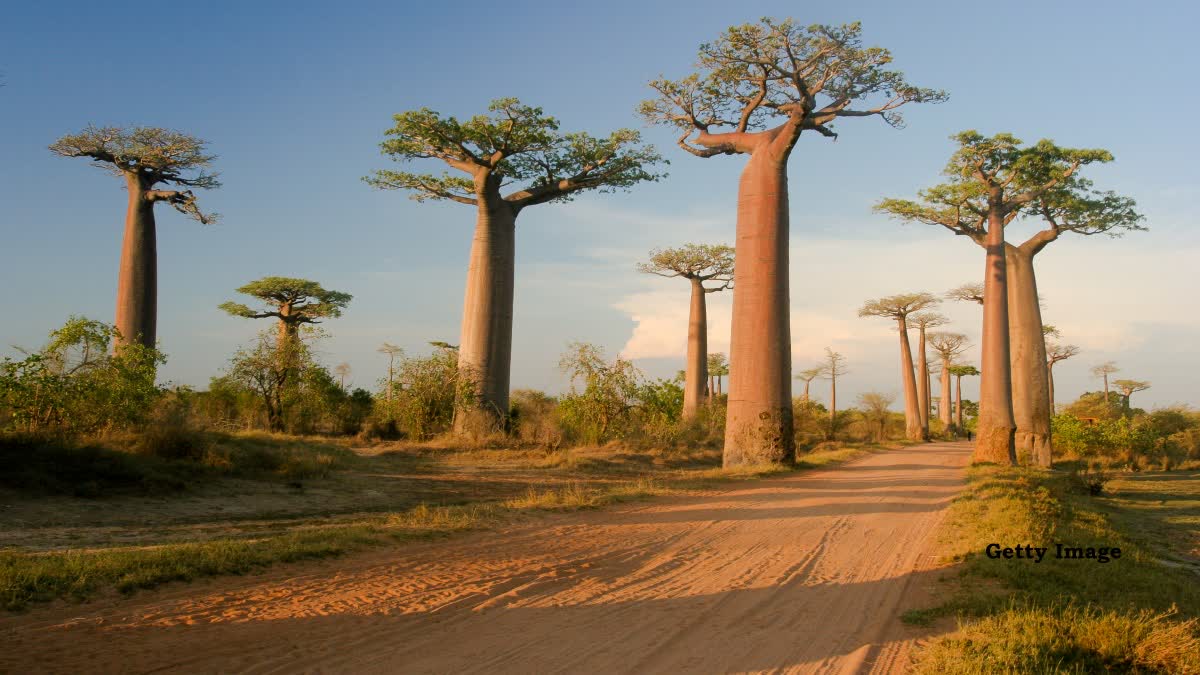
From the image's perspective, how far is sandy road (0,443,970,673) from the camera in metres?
2.91

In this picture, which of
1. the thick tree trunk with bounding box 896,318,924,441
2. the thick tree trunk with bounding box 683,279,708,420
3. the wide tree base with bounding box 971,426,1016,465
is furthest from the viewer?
the thick tree trunk with bounding box 896,318,924,441

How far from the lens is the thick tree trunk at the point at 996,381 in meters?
15.3

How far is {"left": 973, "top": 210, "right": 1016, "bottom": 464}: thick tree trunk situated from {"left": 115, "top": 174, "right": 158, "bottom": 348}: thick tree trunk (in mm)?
18547

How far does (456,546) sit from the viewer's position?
518 centimetres

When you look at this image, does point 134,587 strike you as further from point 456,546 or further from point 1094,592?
point 1094,592

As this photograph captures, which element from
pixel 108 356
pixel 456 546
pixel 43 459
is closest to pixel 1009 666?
pixel 456 546

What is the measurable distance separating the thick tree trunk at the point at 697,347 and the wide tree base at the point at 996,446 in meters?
10.7

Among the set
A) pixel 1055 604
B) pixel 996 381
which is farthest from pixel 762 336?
pixel 1055 604

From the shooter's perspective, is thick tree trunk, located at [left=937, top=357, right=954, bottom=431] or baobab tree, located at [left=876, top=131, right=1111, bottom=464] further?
thick tree trunk, located at [left=937, top=357, right=954, bottom=431]

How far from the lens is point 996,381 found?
606 inches

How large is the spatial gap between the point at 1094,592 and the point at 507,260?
13.8 m

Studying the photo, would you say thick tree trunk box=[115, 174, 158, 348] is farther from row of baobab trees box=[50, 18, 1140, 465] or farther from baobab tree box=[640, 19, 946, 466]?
baobab tree box=[640, 19, 946, 466]

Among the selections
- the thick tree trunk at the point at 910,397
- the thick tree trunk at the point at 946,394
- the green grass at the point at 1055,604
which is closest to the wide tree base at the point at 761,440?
the green grass at the point at 1055,604

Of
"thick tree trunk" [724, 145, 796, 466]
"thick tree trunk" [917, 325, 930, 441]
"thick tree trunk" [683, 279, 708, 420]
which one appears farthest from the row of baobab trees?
"thick tree trunk" [917, 325, 930, 441]
